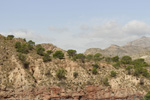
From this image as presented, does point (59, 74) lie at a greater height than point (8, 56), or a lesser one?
lesser

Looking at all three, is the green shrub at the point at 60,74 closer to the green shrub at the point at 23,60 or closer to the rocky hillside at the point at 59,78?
the rocky hillside at the point at 59,78

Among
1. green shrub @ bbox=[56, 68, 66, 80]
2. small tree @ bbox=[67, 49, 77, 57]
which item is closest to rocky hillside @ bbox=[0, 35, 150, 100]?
green shrub @ bbox=[56, 68, 66, 80]

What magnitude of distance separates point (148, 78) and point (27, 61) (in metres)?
54.7

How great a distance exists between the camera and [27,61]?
78.2 metres

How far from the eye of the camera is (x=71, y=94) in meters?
69.9

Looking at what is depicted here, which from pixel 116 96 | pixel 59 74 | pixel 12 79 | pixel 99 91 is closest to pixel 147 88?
pixel 116 96

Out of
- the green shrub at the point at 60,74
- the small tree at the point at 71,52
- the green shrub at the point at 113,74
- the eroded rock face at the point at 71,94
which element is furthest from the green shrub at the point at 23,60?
the green shrub at the point at 113,74

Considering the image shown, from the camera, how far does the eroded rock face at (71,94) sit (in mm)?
63344

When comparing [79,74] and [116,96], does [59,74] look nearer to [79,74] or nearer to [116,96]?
[79,74]

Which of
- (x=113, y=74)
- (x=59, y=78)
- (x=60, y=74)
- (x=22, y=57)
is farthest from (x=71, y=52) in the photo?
(x=22, y=57)

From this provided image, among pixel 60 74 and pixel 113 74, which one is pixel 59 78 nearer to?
pixel 60 74

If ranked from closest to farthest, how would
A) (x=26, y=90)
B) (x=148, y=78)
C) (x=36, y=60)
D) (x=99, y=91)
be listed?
(x=26, y=90) < (x=99, y=91) < (x=36, y=60) < (x=148, y=78)

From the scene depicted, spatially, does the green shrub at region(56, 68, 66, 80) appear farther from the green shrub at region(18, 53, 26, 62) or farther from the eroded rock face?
the green shrub at region(18, 53, 26, 62)

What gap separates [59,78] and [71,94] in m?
9.57
